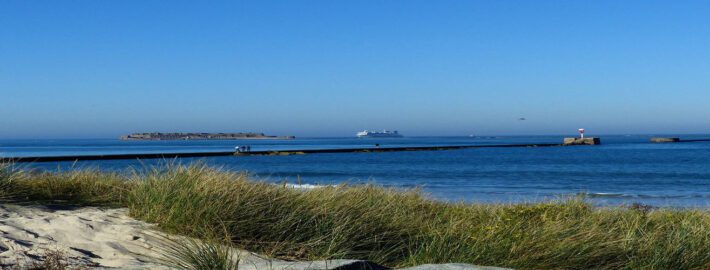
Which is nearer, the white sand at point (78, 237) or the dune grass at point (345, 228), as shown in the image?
the white sand at point (78, 237)

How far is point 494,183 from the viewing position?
1512 inches

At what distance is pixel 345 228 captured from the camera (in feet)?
28.5

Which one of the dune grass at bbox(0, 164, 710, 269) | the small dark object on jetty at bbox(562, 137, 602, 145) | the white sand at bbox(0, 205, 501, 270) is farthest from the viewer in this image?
the small dark object on jetty at bbox(562, 137, 602, 145)

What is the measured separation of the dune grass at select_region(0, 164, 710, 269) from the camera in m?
7.88

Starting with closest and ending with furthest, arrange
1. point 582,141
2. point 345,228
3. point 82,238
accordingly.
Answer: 1. point 82,238
2. point 345,228
3. point 582,141

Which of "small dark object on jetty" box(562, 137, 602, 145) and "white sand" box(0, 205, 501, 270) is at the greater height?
"white sand" box(0, 205, 501, 270)

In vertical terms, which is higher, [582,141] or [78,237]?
[78,237]

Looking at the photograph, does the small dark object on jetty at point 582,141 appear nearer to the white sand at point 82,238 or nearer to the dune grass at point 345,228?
the dune grass at point 345,228

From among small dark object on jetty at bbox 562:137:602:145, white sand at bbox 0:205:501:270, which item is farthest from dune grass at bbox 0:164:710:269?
small dark object on jetty at bbox 562:137:602:145

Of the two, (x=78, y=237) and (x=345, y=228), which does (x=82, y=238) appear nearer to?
(x=78, y=237)

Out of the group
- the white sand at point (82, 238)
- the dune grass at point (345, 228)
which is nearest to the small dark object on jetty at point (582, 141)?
the dune grass at point (345, 228)

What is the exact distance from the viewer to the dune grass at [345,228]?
7.88 metres

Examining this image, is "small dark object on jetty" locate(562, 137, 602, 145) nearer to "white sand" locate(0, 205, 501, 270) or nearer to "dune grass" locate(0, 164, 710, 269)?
"dune grass" locate(0, 164, 710, 269)

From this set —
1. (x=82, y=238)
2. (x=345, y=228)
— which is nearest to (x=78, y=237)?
(x=82, y=238)
